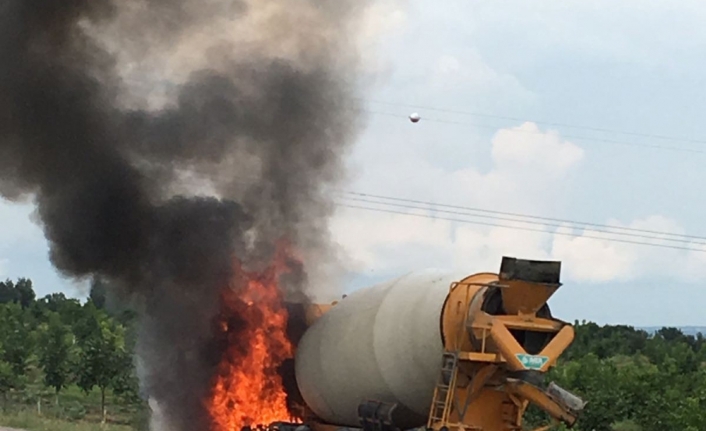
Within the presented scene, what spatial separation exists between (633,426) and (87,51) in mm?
23472

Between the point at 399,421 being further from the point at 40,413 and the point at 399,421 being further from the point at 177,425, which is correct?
the point at 40,413

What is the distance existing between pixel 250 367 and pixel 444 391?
5.04 m

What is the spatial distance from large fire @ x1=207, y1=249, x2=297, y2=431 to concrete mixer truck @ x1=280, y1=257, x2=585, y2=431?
240 cm

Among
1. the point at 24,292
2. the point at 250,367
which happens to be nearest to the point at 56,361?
the point at 250,367

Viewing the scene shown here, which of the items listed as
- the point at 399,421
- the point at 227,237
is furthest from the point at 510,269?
the point at 227,237

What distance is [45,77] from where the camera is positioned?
64.3ft

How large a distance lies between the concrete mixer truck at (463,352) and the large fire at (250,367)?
2.40 metres

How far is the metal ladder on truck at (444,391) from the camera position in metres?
14.4

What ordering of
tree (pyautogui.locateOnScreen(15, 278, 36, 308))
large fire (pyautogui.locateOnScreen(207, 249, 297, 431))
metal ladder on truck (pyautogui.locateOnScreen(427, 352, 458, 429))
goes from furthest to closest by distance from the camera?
tree (pyautogui.locateOnScreen(15, 278, 36, 308)), large fire (pyautogui.locateOnScreen(207, 249, 297, 431)), metal ladder on truck (pyautogui.locateOnScreen(427, 352, 458, 429))

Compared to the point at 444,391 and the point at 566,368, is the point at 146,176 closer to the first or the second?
the point at 444,391

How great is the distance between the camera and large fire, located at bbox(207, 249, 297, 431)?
1866 cm

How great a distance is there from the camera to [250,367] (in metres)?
18.7

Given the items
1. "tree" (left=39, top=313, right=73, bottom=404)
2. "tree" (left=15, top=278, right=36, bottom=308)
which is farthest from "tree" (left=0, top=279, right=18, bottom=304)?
"tree" (left=39, top=313, right=73, bottom=404)

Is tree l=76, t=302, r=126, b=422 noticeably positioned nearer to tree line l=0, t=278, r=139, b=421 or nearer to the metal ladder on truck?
tree line l=0, t=278, r=139, b=421
